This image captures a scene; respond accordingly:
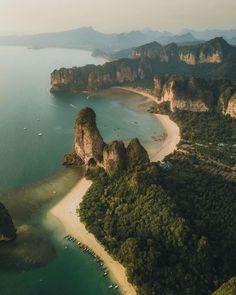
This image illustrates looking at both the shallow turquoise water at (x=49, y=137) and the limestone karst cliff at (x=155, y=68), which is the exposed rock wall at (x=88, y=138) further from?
the limestone karst cliff at (x=155, y=68)

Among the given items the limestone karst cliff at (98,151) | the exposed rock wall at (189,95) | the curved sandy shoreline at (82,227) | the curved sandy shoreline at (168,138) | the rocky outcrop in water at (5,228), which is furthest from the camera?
the exposed rock wall at (189,95)

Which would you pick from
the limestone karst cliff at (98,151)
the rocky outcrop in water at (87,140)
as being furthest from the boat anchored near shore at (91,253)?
the rocky outcrop in water at (87,140)

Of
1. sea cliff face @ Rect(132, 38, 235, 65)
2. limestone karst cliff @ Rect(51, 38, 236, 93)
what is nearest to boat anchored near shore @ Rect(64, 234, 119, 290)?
limestone karst cliff @ Rect(51, 38, 236, 93)

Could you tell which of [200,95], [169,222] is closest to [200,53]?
[200,95]

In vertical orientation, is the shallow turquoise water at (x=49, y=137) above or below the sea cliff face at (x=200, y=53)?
below

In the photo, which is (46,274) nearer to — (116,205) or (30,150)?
(116,205)

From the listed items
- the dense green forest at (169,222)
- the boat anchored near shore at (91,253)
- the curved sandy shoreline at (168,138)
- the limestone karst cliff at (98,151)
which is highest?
the limestone karst cliff at (98,151)

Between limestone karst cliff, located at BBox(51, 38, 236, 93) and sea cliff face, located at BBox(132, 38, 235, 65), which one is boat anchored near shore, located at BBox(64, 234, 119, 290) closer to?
limestone karst cliff, located at BBox(51, 38, 236, 93)
